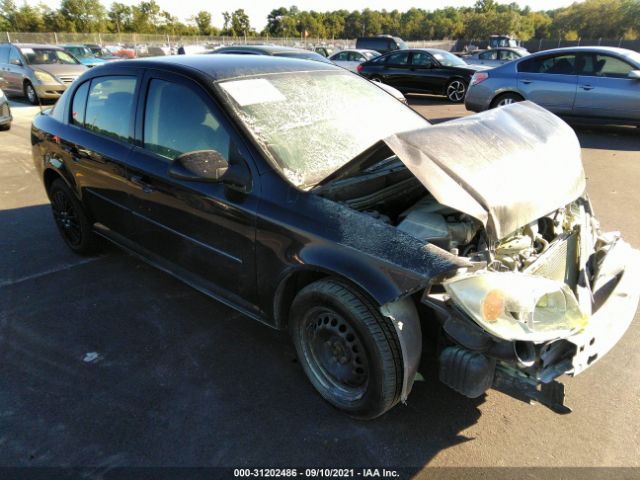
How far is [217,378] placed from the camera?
283 centimetres

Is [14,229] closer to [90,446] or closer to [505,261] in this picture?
[90,446]

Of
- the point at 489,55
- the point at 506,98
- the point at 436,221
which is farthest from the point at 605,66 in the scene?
the point at 489,55

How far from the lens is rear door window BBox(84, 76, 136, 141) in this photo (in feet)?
11.2

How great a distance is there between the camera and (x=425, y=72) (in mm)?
14188

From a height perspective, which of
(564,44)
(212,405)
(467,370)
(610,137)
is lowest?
(212,405)

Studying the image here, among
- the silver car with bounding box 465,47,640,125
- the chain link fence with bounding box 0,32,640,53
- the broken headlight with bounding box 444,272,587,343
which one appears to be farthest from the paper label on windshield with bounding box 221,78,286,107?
the chain link fence with bounding box 0,32,640,53

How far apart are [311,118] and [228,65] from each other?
0.71m

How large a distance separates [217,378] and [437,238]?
5.19ft

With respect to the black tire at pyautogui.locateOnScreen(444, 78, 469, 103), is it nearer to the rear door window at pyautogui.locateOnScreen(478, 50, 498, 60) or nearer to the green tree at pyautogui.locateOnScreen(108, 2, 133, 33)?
the rear door window at pyautogui.locateOnScreen(478, 50, 498, 60)

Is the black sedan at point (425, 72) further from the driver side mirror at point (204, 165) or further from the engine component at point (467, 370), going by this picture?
the engine component at point (467, 370)

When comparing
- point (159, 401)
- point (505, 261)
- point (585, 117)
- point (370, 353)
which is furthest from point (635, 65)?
point (159, 401)

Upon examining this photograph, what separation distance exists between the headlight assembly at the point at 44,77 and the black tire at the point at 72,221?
10540mm

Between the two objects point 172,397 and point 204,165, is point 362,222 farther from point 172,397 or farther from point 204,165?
point 172,397

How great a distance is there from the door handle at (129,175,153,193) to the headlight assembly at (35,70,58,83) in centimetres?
1216
